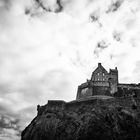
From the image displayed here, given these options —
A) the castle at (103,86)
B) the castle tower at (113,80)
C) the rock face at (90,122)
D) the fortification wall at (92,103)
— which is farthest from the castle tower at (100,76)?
the rock face at (90,122)

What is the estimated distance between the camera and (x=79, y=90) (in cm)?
6875

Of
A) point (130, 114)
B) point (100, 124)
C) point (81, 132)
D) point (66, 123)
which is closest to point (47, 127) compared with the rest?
point (66, 123)

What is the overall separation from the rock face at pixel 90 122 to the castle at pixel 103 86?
1045cm

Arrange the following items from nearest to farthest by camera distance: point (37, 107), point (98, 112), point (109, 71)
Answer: point (98, 112) → point (37, 107) → point (109, 71)

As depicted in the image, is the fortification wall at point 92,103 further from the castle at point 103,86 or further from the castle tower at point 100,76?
the castle tower at point 100,76

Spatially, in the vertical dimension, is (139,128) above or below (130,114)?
below

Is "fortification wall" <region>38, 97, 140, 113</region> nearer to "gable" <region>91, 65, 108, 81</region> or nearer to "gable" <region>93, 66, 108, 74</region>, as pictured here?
"gable" <region>91, 65, 108, 81</region>

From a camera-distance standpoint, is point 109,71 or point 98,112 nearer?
point 98,112

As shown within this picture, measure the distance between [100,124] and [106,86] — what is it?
21.6 meters

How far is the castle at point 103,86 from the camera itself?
61.9 meters

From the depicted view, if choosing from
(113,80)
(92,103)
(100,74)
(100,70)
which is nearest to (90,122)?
(92,103)

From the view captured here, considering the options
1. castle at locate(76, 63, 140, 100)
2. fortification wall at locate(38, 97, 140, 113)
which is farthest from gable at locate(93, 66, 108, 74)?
fortification wall at locate(38, 97, 140, 113)

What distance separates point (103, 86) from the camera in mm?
64500

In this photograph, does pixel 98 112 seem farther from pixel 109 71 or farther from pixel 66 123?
pixel 109 71
